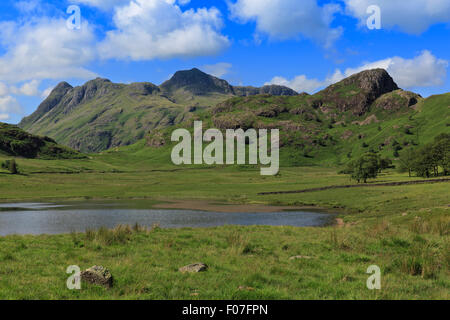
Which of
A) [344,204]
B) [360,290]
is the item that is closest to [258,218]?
[344,204]

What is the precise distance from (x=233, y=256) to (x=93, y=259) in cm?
757

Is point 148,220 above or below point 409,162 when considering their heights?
below

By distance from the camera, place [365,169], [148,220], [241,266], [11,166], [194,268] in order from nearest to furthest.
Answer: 1. [194,268]
2. [241,266]
3. [148,220]
4. [365,169]
5. [11,166]

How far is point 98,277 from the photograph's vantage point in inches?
504

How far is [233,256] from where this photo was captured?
61.7ft

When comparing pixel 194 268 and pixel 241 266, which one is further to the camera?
pixel 241 266

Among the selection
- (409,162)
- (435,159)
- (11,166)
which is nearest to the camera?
(435,159)

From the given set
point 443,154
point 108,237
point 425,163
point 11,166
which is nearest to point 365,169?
point 425,163

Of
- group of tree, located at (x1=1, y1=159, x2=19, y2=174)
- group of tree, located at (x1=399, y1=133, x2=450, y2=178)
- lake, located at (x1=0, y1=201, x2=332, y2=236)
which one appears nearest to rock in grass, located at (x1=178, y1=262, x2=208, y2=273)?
lake, located at (x1=0, y1=201, x2=332, y2=236)

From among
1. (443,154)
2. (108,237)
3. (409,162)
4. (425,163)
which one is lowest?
(108,237)

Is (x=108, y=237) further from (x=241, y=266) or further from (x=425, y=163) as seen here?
(x=425, y=163)

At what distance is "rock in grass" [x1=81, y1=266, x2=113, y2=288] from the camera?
12.7m
